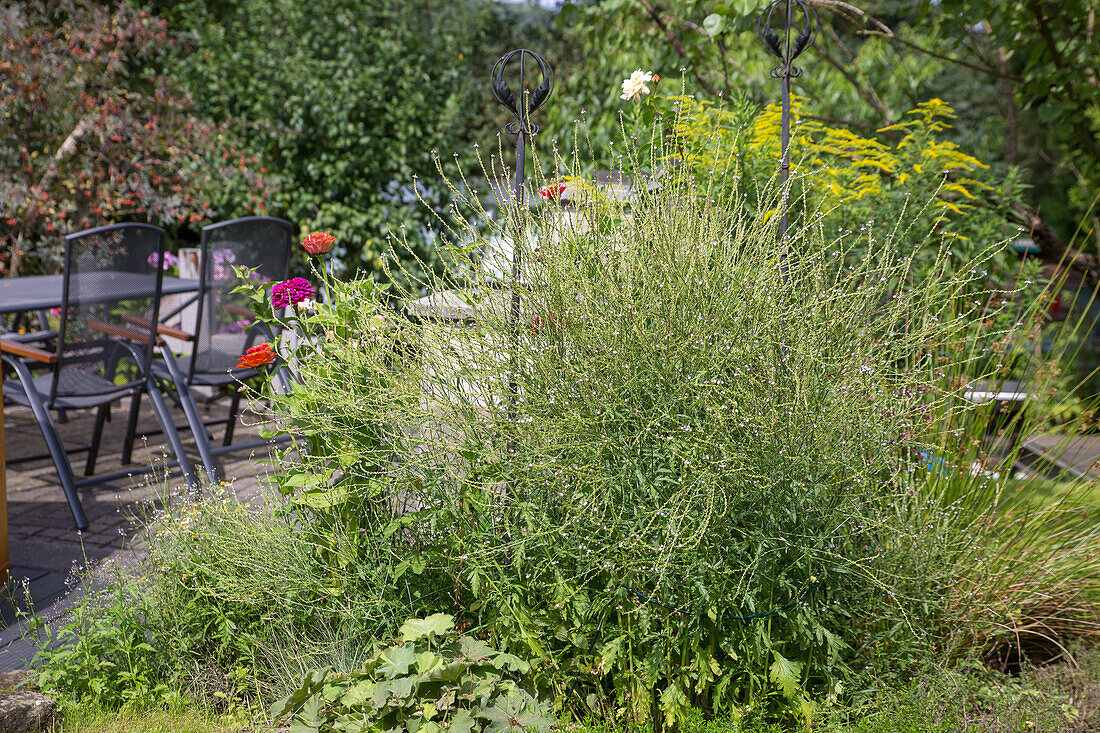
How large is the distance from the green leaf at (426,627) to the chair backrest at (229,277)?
2.32 meters

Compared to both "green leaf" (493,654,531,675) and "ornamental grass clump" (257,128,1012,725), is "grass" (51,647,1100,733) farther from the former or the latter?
"green leaf" (493,654,531,675)

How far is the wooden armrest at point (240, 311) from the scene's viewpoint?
157 inches

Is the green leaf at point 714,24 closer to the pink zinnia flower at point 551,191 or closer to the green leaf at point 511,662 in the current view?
the pink zinnia flower at point 551,191

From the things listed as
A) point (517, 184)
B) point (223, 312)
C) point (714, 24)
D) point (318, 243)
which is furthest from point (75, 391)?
point (714, 24)

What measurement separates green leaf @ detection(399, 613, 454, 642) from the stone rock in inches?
36.5

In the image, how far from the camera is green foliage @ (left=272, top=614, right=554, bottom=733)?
1.92 meters

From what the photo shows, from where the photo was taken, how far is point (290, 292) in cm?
237

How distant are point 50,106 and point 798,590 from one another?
739cm

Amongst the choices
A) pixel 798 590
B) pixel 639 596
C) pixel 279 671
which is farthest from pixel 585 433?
pixel 279 671

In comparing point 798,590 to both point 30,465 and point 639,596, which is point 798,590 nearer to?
point 639,596

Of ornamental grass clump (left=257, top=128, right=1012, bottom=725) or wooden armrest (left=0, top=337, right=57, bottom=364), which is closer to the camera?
ornamental grass clump (left=257, top=128, right=1012, bottom=725)

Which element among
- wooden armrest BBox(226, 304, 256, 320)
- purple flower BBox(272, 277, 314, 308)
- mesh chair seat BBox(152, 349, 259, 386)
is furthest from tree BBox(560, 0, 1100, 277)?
mesh chair seat BBox(152, 349, 259, 386)

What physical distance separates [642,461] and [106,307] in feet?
9.08

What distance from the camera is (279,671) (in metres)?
2.23
